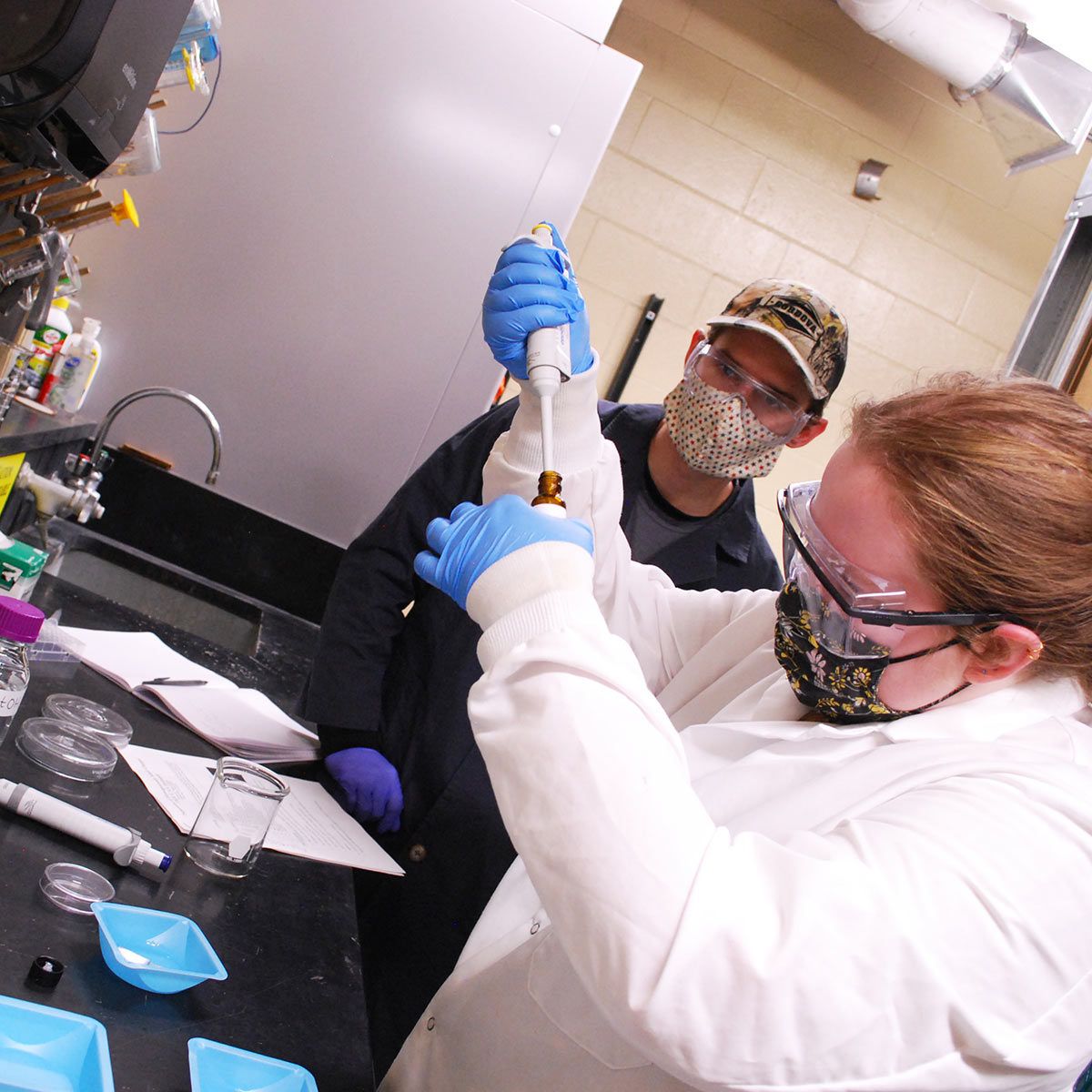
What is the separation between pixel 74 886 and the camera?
2.74 feet

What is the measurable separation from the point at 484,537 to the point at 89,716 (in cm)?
57

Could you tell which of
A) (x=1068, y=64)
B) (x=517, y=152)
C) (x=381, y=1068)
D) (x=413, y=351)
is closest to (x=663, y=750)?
(x=381, y=1068)

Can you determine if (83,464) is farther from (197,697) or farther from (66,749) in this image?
(66,749)

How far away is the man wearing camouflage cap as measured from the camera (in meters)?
1.48

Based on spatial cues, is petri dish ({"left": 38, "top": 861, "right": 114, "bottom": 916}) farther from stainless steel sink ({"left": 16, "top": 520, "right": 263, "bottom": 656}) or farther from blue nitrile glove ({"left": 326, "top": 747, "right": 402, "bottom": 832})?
stainless steel sink ({"left": 16, "top": 520, "right": 263, "bottom": 656})

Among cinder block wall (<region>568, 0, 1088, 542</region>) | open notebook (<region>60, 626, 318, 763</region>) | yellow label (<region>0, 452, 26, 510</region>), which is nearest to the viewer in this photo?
open notebook (<region>60, 626, 318, 763</region>)

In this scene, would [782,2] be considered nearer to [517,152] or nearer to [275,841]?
[517,152]

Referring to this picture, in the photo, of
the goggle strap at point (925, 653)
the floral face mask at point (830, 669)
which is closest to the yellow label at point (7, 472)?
the floral face mask at point (830, 669)

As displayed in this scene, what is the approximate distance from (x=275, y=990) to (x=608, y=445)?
80 cm

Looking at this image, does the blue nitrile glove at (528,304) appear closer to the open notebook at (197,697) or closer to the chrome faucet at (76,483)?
the open notebook at (197,697)

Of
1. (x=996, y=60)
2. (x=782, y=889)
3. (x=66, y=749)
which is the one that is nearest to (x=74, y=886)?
(x=66, y=749)

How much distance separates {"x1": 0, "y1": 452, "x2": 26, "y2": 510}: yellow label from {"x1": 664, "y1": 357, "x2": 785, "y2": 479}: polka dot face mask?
1211mm

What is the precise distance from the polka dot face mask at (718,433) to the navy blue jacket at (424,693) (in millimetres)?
136

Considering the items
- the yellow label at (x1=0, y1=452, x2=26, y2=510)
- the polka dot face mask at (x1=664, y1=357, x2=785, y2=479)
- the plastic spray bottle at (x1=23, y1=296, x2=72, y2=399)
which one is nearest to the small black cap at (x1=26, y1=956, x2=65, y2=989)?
the yellow label at (x1=0, y1=452, x2=26, y2=510)
